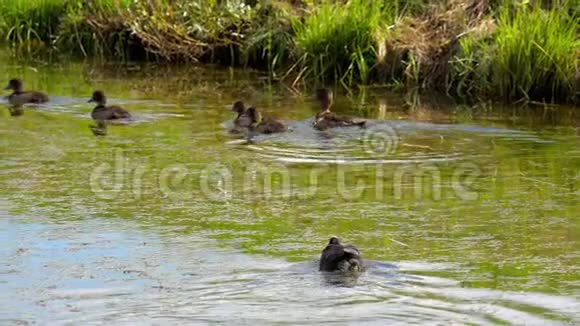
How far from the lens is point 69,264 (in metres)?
8.26

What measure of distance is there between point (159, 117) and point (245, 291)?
22.2 feet

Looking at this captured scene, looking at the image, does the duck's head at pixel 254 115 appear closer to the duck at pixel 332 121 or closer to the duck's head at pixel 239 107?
the duck's head at pixel 239 107

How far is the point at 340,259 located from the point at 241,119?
5.91 metres

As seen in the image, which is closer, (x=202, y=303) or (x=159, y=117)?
(x=202, y=303)

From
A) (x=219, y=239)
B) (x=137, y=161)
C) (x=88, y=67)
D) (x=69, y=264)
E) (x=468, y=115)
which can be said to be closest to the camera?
(x=69, y=264)

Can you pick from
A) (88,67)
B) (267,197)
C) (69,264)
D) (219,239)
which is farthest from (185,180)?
(88,67)

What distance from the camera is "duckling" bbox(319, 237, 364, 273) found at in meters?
7.76

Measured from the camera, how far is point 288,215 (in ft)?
31.5

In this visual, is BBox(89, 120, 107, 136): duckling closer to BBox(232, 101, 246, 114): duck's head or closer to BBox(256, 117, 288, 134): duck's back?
BBox(232, 101, 246, 114): duck's head

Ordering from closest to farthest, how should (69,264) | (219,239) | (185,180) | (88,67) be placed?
(69,264), (219,239), (185,180), (88,67)

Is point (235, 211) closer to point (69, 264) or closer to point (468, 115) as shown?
point (69, 264)

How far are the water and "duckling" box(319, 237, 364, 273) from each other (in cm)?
11

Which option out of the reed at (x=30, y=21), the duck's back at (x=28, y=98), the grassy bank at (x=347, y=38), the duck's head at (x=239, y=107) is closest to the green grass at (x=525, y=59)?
the grassy bank at (x=347, y=38)

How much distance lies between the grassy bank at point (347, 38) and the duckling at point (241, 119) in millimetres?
2443
